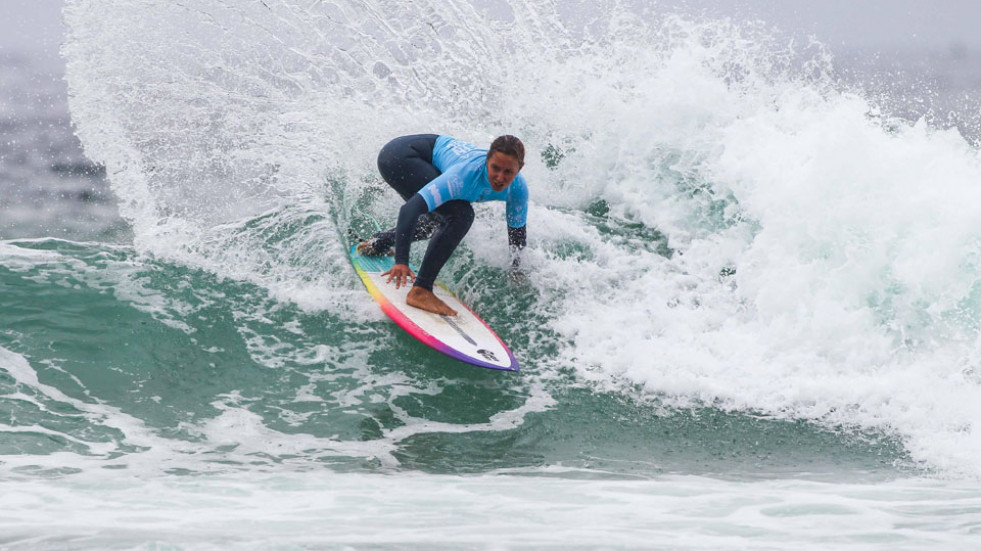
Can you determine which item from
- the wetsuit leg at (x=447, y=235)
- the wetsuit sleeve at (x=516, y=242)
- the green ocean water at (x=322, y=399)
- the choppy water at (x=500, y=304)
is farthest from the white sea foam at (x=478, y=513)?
the wetsuit sleeve at (x=516, y=242)

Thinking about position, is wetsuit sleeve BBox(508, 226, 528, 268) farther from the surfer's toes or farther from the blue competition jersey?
the surfer's toes

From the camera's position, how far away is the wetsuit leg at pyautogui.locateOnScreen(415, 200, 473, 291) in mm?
5977

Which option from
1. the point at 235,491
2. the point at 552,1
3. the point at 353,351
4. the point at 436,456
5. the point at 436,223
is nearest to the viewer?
the point at 235,491

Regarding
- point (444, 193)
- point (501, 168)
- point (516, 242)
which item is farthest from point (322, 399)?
point (516, 242)

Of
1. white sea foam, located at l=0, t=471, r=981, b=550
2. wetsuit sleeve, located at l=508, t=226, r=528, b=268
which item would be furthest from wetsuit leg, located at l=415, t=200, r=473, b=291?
white sea foam, located at l=0, t=471, r=981, b=550

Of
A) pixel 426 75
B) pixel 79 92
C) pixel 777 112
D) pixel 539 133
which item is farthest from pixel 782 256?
pixel 79 92

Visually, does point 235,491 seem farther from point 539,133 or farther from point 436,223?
point 539,133

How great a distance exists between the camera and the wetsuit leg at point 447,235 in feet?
19.6

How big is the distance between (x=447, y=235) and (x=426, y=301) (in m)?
0.47

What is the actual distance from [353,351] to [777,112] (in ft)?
14.6

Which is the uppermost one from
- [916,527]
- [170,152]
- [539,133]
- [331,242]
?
[539,133]

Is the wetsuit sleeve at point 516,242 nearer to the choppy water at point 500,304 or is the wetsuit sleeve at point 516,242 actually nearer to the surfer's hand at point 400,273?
the choppy water at point 500,304

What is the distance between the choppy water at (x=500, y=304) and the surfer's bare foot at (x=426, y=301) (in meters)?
0.25

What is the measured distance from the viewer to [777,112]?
8.14m
